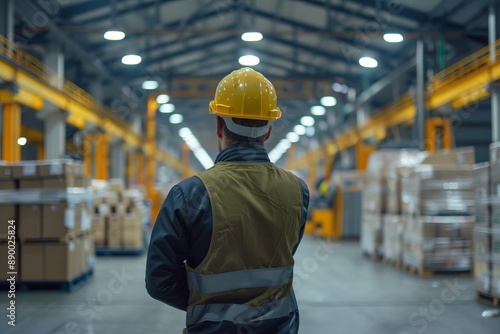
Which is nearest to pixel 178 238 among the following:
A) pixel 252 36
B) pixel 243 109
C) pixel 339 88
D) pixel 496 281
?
pixel 243 109

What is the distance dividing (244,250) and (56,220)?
18.2 ft

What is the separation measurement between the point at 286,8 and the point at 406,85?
5.15 metres

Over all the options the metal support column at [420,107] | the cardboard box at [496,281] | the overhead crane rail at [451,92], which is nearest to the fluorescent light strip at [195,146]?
the overhead crane rail at [451,92]

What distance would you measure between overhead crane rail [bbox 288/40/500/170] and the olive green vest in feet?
32.2

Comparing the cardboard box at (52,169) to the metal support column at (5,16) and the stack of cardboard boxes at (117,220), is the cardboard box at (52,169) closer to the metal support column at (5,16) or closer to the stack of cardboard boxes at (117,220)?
the stack of cardboard boxes at (117,220)

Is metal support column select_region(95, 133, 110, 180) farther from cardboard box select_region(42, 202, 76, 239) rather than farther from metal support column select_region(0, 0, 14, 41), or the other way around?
cardboard box select_region(42, 202, 76, 239)

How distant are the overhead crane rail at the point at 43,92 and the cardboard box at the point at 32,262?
4.76m

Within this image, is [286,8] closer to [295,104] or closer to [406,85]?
[406,85]

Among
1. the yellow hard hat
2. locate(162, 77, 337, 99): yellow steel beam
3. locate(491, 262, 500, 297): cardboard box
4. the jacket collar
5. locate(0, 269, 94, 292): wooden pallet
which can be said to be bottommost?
locate(0, 269, 94, 292): wooden pallet

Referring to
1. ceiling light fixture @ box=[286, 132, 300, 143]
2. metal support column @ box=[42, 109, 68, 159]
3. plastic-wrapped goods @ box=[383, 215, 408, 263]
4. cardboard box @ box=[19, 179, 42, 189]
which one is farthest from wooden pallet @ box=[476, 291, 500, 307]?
ceiling light fixture @ box=[286, 132, 300, 143]

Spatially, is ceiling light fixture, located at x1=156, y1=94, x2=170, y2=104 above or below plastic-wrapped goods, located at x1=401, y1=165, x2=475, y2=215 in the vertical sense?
above

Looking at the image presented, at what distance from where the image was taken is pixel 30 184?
6.58 m

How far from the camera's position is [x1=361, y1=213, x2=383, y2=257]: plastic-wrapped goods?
34.3ft

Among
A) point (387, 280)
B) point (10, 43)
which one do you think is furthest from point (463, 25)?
point (10, 43)
